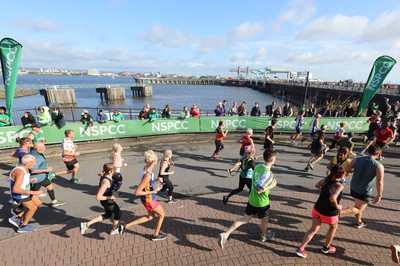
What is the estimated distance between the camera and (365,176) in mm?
4367

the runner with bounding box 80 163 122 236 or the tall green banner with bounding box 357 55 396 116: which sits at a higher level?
the tall green banner with bounding box 357 55 396 116

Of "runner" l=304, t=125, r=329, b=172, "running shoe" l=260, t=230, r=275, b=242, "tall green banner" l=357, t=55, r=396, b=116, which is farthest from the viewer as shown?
"tall green banner" l=357, t=55, r=396, b=116

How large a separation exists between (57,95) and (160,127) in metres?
41.4

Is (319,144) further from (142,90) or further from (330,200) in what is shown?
(142,90)

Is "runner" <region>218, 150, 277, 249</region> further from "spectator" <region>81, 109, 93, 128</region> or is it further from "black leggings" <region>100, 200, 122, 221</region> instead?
"spectator" <region>81, 109, 93, 128</region>

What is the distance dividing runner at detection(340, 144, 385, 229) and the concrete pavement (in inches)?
30.6

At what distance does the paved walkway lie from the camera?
4090 mm

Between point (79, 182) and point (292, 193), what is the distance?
6.60 meters

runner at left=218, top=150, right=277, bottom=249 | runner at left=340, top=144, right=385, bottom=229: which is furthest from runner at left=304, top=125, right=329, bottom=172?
runner at left=218, top=150, right=277, bottom=249

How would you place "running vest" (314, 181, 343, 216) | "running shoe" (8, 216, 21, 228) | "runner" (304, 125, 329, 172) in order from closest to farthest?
"running vest" (314, 181, 343, 216)
"running shoe" (8, 216, 21, 228)
"runner" (304, 125, 329, 172)

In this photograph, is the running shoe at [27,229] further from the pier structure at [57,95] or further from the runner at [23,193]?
the pier structure at [57,95]

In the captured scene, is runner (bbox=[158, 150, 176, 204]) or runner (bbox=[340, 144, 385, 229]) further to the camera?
runner (bbox=[158, 150, 176, 204])

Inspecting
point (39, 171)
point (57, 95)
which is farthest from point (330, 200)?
point (57, 95)

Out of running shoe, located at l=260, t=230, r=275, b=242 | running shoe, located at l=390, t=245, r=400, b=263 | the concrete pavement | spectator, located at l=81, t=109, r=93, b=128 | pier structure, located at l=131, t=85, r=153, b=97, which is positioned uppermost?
spectator, located at l=81, t=109, r=93, b=128
